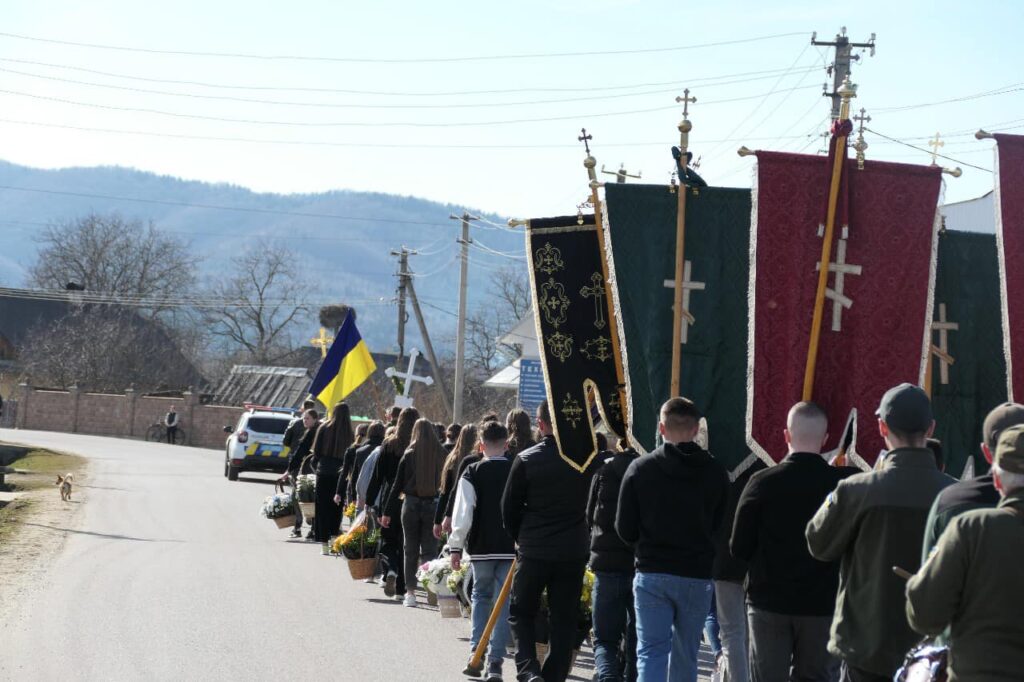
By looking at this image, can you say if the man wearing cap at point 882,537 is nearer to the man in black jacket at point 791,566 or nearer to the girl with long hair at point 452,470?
the man in black jacket at point 791,566

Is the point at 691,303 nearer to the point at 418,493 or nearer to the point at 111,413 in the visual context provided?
the point at 418,493

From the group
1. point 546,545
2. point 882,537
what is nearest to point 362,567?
point 546,545

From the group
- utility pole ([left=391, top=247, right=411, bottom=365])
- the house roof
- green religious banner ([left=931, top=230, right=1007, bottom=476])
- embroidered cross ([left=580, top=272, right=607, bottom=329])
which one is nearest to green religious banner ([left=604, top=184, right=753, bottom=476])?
embroidered cross ([left=580, top=272, right=607, bottom=329])

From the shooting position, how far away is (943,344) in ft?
27.7

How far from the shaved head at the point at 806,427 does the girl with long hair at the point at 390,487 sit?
7.10 m

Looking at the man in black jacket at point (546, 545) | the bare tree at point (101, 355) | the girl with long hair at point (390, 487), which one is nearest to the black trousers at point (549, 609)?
the man in black jacket at point (546, 545)

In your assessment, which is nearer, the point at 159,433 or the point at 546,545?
the point at 546,545

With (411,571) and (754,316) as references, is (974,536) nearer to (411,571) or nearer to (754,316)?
(754,316)

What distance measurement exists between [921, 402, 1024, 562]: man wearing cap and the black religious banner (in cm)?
420

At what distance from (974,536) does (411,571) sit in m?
9.23

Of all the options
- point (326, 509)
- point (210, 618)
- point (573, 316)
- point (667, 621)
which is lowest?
point (210, 618)

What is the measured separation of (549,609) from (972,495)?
4.47m

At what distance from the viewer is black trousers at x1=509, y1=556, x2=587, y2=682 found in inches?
354

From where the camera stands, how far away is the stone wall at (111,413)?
6600 centimetres
